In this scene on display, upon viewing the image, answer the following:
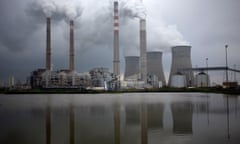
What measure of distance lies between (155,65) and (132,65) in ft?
32.4

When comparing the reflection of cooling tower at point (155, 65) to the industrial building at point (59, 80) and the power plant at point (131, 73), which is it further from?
the industrial building at point (59, 80)

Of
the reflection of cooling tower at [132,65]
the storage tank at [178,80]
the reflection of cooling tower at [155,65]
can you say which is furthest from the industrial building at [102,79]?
Answer: the storage tank at [178,80]

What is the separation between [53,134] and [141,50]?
A: 7405 cm

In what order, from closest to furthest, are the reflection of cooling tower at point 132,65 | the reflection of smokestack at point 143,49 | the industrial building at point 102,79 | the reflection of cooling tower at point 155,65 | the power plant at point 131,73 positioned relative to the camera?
the power plant at point 131,73 < the industrial building at point 102,79 < the reflection of smokestack at point 143,49 < the reflection of cooling tower at point 155,65 < the reflection of cooling tower at point 132,65

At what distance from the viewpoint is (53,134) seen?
6715mm

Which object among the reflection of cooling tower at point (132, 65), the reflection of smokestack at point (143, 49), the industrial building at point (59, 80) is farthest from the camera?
the reflection of cooling tower at point (132, 65)

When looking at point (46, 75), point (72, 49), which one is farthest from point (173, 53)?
point (46, 75)

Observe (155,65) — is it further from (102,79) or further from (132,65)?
(102,79)

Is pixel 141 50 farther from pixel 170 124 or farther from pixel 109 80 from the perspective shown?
pixel 170 124

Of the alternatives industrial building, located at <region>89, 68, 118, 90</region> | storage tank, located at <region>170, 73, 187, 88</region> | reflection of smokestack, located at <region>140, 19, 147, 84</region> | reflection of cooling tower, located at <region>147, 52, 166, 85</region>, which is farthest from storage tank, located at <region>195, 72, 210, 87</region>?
industrial building, located at <region>89, 68, 118, 90</region>

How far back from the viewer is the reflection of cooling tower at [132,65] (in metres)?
89.8

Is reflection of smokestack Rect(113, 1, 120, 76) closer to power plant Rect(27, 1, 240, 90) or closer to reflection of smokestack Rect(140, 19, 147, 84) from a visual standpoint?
power plant Rect(27, 1, 240, 90)

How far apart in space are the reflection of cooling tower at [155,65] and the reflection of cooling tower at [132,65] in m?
6.96

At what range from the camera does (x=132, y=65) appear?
90.8m
